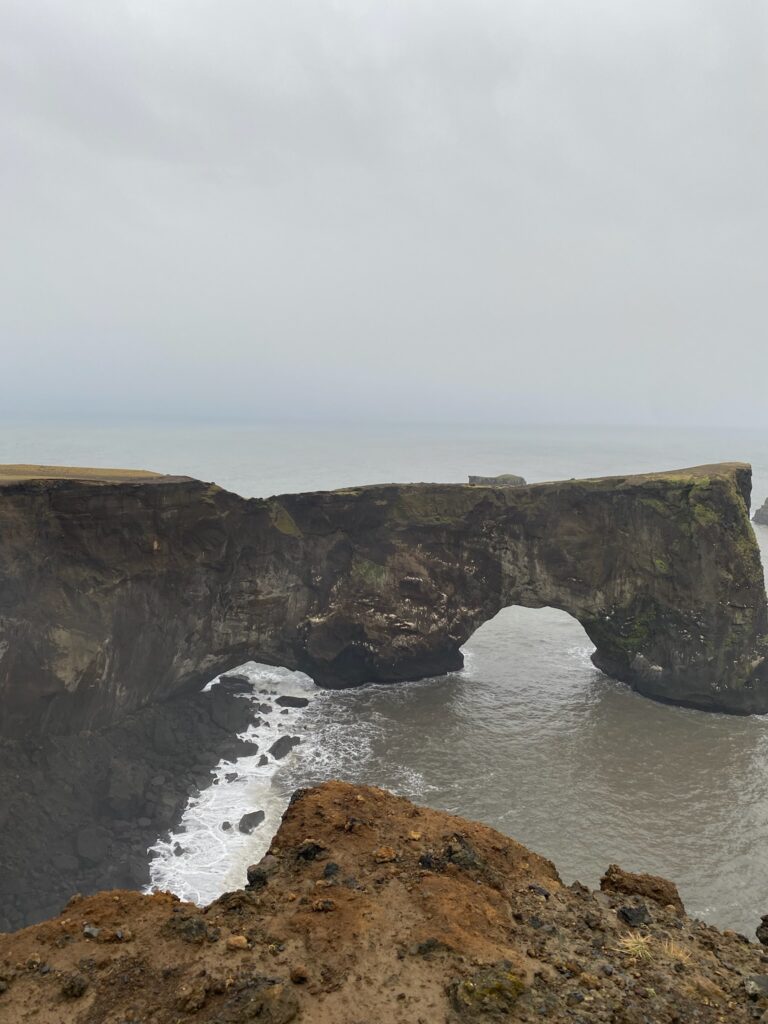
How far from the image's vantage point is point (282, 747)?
1157 inches

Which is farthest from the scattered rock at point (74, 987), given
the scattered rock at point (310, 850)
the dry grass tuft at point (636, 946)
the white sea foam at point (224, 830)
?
the white sea foam at point (224, 830)

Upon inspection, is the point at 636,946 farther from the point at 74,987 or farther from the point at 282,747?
the point at 282,747

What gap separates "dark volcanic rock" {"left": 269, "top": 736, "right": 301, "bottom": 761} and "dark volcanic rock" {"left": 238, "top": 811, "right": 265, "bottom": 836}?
14.7ft

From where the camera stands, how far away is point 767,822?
24.0 m

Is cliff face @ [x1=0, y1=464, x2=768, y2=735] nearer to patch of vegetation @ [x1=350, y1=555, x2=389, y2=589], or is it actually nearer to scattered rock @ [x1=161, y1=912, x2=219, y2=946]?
patch of vegetation @ [x1=350, y1=555, x2=389, y2=589]

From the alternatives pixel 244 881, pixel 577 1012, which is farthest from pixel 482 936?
pixel 244 881

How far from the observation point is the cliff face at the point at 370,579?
26609 millimetres

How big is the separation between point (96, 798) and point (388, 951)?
757 inches

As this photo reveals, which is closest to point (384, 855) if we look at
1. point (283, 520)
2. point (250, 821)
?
point (250, 821)

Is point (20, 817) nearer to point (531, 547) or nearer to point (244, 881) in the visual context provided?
point (244, 881)

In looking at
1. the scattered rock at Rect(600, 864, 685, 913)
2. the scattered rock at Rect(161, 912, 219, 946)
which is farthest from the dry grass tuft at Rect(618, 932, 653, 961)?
the scattered rock at Rect(161, 912, 219, 946)

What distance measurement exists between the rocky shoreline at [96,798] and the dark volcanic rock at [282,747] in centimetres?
129

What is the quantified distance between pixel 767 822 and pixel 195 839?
71.6 ft

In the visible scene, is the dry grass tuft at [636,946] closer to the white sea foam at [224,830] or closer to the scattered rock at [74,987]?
the scattered rock at [74,987]
